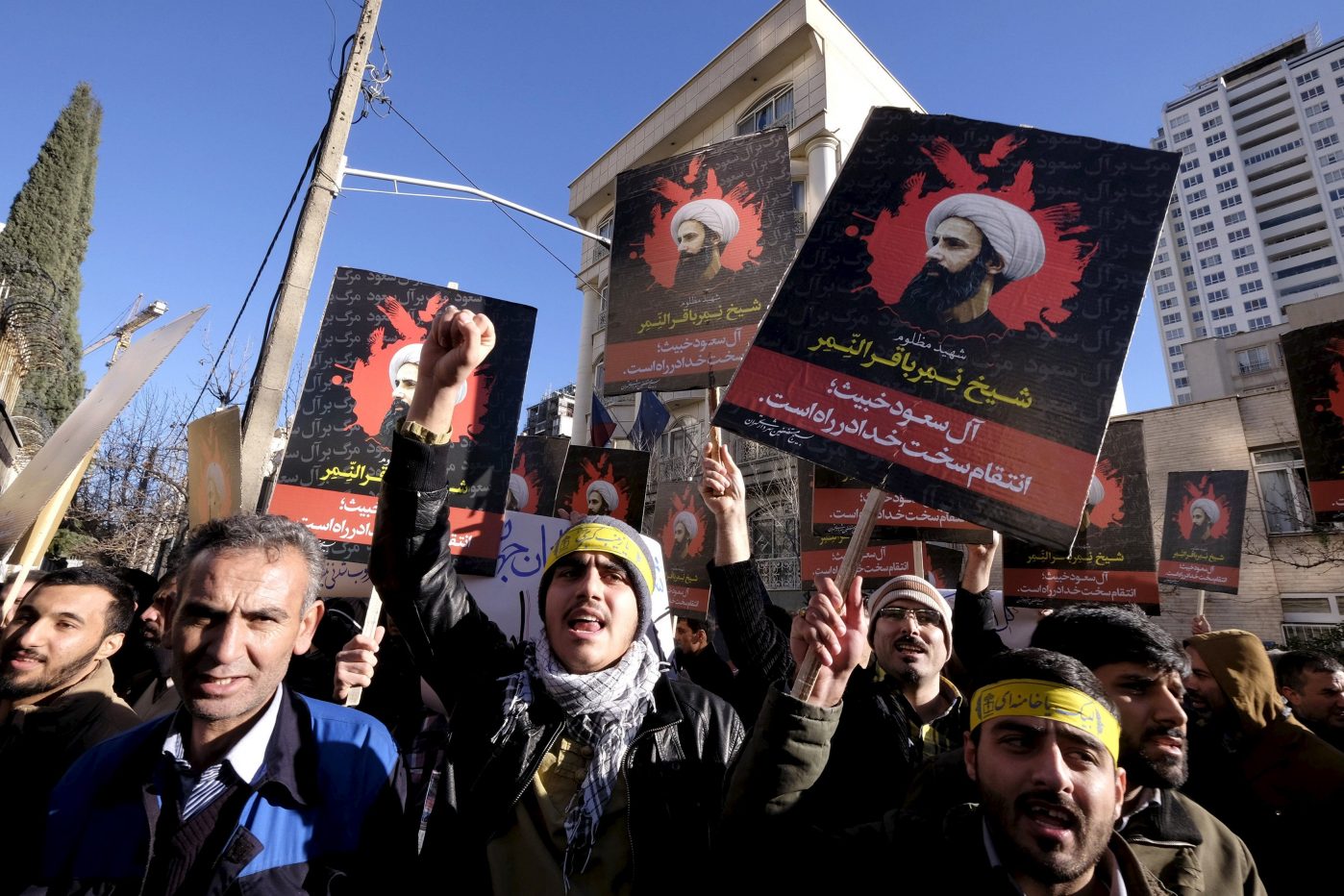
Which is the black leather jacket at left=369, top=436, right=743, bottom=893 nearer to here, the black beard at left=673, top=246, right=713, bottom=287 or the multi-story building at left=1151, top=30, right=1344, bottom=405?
the black beard at left=673, top=246, right=713, bottom=287

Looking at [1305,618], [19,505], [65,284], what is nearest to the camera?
[19,505]

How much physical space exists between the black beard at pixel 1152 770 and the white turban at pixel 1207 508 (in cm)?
762

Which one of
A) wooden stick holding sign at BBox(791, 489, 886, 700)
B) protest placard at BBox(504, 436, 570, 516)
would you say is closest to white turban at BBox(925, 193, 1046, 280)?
wooden stick holding sign at BBox(791, 489, 886, 700)

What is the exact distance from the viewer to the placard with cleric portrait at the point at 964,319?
7.57ft

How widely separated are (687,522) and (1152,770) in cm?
517

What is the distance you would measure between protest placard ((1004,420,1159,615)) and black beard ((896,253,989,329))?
12.2 feet

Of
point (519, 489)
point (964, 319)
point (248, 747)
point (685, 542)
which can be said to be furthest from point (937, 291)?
point (519, 489)

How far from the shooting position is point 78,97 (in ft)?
68.2

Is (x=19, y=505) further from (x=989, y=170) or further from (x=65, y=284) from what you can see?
(x=65, y=284)

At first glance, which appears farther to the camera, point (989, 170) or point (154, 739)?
point (989, 170)

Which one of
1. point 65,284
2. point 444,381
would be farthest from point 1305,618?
point 65,284

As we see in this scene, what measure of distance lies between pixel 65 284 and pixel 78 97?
589 cm

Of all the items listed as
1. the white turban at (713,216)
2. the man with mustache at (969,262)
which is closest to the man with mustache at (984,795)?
the man with mustache at (969,262)

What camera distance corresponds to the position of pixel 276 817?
5.13 feet
